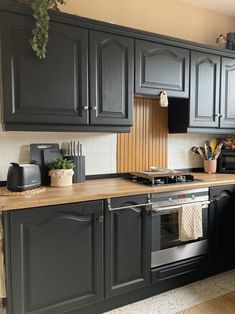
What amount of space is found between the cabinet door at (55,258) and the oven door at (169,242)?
0.48 m

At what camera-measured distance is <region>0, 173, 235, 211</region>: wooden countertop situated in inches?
61.3

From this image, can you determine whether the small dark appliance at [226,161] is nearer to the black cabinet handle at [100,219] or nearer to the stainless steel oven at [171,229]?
the stainless steel oven at [171,229]

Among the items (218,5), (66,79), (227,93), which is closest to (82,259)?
(66,79)

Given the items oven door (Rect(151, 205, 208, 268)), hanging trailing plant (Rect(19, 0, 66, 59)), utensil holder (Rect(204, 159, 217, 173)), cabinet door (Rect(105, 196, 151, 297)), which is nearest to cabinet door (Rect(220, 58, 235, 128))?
utensil holder (Rect(204, 159, 217, 173))

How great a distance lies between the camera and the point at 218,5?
111 inches

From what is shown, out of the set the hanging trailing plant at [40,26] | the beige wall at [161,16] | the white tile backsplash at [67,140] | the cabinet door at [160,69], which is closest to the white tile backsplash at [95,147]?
the white tile backsplash at [67,140]

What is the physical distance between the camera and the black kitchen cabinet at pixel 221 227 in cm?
236

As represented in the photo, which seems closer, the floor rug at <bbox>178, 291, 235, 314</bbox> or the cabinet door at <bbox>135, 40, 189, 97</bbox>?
the floor rug at <bbox>178, 291, 235, 314</bbox>

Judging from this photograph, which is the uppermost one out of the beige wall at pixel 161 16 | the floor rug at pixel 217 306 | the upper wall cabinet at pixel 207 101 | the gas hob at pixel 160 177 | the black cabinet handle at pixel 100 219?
the beige wall at pixel 161 16

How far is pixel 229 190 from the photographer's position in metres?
2.44

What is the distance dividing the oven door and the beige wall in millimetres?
1796

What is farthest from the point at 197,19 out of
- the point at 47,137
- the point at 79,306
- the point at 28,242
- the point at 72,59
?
the point at 79,306

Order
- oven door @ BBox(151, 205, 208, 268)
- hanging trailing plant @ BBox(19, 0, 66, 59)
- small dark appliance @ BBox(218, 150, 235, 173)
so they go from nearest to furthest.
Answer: hanging trailing plant @ BBox(19, 0, 66, 59)
oven door @ BBox(151, 205, 208, 268)
small dark appliance @ BBox(218, 150, 235, 173)

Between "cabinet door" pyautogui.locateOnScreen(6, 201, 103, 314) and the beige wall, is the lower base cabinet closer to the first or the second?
"cabinet door" pyautogui.locateOnScreen(6, 201, 103, 314)
